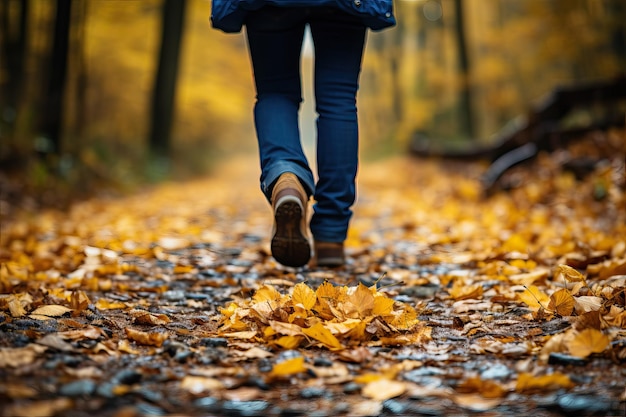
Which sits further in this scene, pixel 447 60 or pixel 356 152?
pixel 447 60

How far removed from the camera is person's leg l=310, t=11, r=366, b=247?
7.77ft

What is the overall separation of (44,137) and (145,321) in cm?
556

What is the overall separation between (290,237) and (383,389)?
40.5 inches

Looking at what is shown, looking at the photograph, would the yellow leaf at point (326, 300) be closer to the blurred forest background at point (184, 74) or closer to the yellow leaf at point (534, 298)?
the yellow leaf at point (534, 298)

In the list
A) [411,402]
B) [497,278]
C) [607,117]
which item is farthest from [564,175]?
[411,402]

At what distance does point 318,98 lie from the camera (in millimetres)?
2451

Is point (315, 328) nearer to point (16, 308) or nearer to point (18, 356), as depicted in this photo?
point (18, 356)

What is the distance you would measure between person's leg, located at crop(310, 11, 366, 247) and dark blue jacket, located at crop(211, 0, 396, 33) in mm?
117

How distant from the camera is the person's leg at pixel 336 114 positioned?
7.77 feet

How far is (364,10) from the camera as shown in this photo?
2.19m

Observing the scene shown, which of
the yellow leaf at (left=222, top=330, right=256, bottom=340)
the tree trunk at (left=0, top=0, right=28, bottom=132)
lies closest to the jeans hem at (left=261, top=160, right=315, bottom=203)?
the yellow leaf at (left=222, top=330, right=256, bottom=340)

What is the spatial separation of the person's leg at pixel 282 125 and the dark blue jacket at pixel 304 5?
0.10m

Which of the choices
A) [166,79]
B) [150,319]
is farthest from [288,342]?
[166,79]

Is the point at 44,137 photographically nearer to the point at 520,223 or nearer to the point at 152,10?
the point at 520,223
